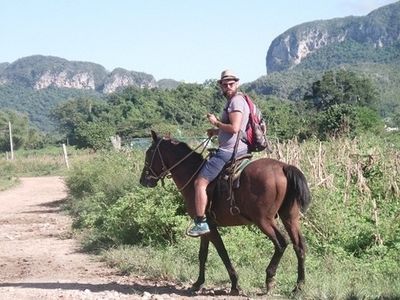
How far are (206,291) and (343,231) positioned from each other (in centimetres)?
299

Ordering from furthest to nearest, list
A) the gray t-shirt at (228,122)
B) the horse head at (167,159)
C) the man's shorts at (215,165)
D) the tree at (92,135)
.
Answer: the tree at (92,135) → the horse head at (167,159) → the man's shorts at (215,165) → the gray t-shirt at (228,122)

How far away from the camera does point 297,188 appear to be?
6.84 meters

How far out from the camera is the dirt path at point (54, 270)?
7594mm

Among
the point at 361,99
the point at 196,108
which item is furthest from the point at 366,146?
the point at 196,108

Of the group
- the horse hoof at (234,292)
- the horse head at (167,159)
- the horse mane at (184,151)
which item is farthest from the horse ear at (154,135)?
the horse hoof at (234,292)

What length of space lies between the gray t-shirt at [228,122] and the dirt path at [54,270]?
174 cm

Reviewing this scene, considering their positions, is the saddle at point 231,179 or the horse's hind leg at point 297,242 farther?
the saddle at point 231,179

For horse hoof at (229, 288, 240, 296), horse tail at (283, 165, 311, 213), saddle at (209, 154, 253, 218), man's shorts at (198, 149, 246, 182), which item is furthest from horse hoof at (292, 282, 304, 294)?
man's shorts at (198, 149, 246, 182)

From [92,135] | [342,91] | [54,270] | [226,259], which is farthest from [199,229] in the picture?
[342,91]

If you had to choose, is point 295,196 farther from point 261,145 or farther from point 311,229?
point 311,229

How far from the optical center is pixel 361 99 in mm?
54344

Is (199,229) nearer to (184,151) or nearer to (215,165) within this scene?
(215,165)

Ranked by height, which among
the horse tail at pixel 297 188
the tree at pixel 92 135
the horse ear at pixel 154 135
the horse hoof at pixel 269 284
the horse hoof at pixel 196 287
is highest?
the horse ear at pixel 154 135

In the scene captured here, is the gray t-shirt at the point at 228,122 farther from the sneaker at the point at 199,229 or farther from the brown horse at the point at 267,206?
the sneaker at the point at 199,229
